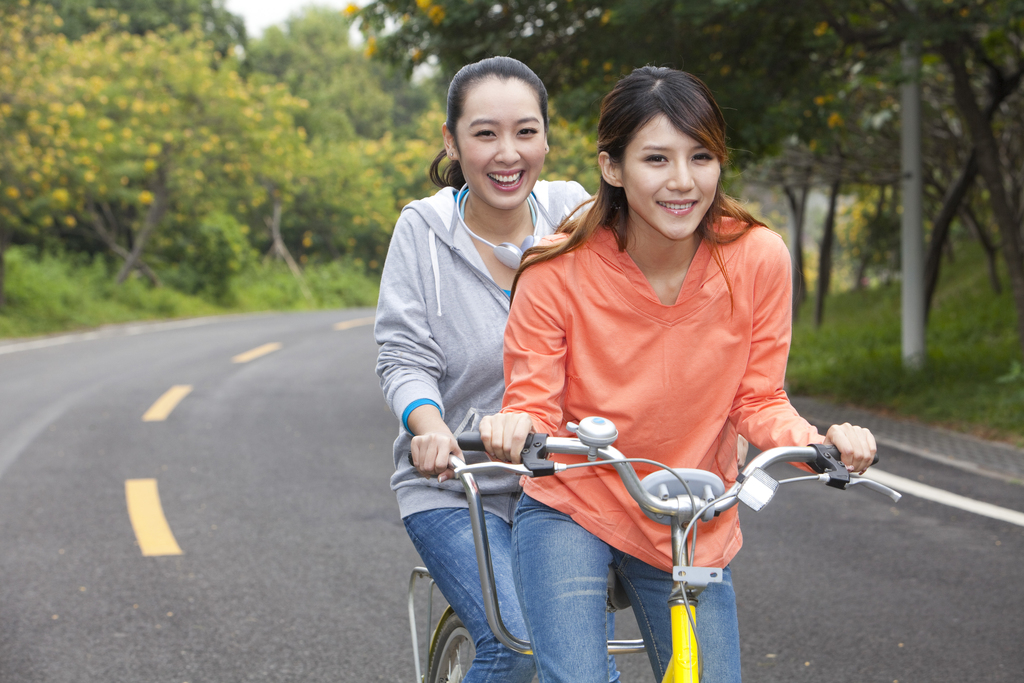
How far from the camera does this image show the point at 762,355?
6.62 feet

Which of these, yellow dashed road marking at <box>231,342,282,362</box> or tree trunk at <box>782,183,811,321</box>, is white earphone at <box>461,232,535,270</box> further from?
tree trunk at <box>782,183,811,321</box>

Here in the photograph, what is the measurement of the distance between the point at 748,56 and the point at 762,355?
23.9 feet

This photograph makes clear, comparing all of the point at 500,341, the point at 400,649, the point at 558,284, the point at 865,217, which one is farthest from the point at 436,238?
the point at 865,217

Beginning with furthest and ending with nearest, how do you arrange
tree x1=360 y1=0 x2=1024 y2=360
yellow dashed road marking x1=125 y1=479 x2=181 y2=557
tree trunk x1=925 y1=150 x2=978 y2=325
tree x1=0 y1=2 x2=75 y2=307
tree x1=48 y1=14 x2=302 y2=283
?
tree x1=48 y1=14 x2=302 y2=283 → tree x1=0 y1=2 x2=75 y2=307 → tree trunk x1=925 y1=150 x2=978 y2=325 → tree x1=360 y1=0 x2=1024 y2=360 → yellow dashed road marking x1=125 y1=479 x2=181 y2=557

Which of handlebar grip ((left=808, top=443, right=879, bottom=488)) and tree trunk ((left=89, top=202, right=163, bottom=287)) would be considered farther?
tree trunk ((left=89, top=202, right=163, bottom=287))

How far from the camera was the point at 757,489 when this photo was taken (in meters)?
1.64

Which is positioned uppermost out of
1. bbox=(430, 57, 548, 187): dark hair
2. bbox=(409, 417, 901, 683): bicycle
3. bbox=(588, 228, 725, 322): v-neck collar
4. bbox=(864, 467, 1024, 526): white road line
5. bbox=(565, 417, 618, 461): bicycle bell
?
bbox=(430, 57, 548, 187): dark hair

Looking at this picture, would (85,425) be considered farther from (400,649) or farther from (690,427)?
(690,427)

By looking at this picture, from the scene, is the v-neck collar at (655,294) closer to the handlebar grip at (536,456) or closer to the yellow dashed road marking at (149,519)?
the handlebar grip at (536,456)

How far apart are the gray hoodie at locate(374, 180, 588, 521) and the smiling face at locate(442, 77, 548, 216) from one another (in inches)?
4.8

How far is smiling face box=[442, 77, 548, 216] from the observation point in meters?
2.32

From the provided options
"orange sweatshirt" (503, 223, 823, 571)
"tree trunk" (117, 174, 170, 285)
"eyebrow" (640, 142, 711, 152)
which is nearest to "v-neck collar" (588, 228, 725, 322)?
"orange sweatshirt" (503, 223, 823, 571)

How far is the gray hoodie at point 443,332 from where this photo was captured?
232 cm

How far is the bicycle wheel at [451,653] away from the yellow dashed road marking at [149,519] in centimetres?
281
